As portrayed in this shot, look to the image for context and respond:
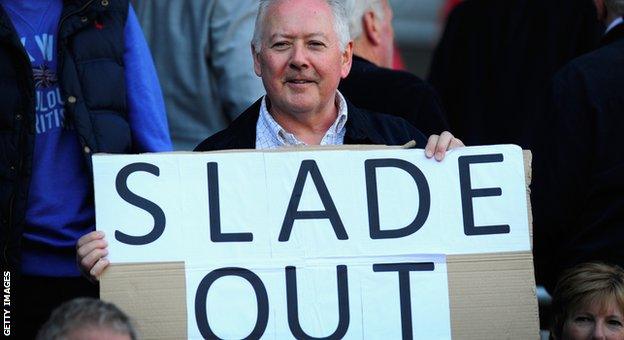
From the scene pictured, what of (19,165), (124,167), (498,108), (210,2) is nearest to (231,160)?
(124,167)

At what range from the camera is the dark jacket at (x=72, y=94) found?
17.6ft

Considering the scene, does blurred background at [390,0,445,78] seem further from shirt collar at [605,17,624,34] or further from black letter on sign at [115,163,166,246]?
black letter on sign at [115,163,166,246]

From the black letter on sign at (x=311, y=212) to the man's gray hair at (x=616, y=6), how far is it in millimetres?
1615

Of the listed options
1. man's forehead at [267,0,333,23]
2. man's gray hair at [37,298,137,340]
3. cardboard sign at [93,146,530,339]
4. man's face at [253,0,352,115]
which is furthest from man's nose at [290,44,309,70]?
man's gray hair at [37,298,137,340]

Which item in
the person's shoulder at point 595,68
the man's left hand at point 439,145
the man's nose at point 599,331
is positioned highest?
the person's shoulder at point 595,68

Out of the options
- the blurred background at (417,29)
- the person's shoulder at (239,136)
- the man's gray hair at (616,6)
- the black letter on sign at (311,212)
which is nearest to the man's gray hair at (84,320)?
the black letter on sign at (311,212)

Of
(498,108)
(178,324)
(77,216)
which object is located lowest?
(178,324)

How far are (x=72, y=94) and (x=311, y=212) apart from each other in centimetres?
93

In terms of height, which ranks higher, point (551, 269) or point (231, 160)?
point (231, 160)

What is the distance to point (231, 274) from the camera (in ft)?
16.8

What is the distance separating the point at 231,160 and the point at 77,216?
25.1 inches

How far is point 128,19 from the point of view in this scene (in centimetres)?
570

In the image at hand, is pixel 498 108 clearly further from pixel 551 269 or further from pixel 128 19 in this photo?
pixel 128 19

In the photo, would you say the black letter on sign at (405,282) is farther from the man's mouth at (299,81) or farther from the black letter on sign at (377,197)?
the man's mouth at (299,81)
